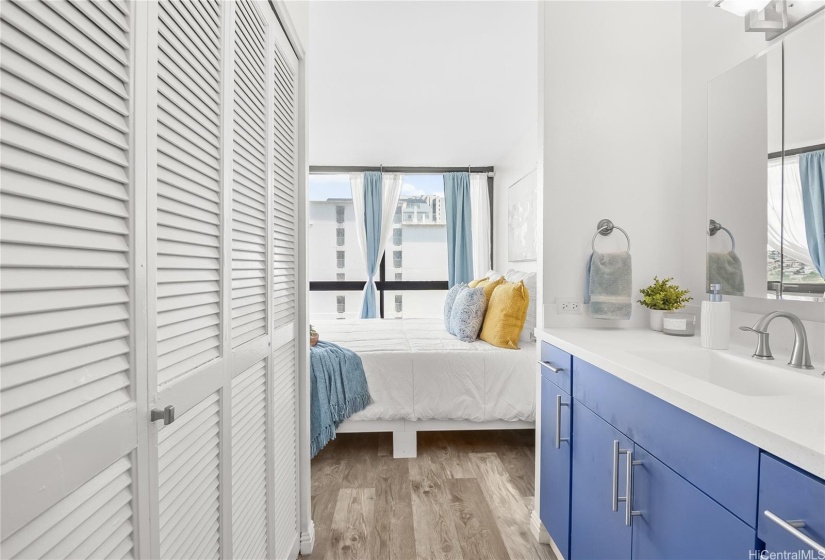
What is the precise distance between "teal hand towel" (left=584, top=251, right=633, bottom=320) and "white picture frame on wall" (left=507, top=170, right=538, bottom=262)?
6.91 ft

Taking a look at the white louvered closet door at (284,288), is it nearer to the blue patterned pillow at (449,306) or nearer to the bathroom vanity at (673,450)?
the bathroom vanity at (673,450)

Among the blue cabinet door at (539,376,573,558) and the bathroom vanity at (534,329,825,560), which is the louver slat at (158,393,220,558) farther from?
the blue cabinet door at (539,376,573,558)

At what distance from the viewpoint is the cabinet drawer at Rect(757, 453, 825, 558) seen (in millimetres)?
670

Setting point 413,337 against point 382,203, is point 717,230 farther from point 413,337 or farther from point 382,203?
point 382,203


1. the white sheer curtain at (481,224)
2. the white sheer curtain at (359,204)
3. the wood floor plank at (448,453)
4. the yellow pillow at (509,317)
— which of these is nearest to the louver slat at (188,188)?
the wood floor plank at (448,453)

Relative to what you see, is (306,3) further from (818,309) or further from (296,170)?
(818,309)

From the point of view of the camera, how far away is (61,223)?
1.93ft

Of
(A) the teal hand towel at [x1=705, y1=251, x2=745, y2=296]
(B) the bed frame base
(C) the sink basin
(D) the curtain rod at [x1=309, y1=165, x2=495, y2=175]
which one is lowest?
(B) the bed frame base

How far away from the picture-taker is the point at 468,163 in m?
5.39

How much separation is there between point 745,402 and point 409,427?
2194mm

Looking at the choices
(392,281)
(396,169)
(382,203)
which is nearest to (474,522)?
(392,281)

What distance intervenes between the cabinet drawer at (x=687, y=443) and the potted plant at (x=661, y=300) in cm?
66

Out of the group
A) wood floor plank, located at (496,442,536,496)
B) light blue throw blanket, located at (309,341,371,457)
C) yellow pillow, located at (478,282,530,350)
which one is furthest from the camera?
yellow pillow, located at (478,282,530,350)

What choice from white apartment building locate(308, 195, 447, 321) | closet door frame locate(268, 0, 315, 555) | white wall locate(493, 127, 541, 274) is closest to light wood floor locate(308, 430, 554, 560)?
closet door frame locate(268, 0, 315, 555)
